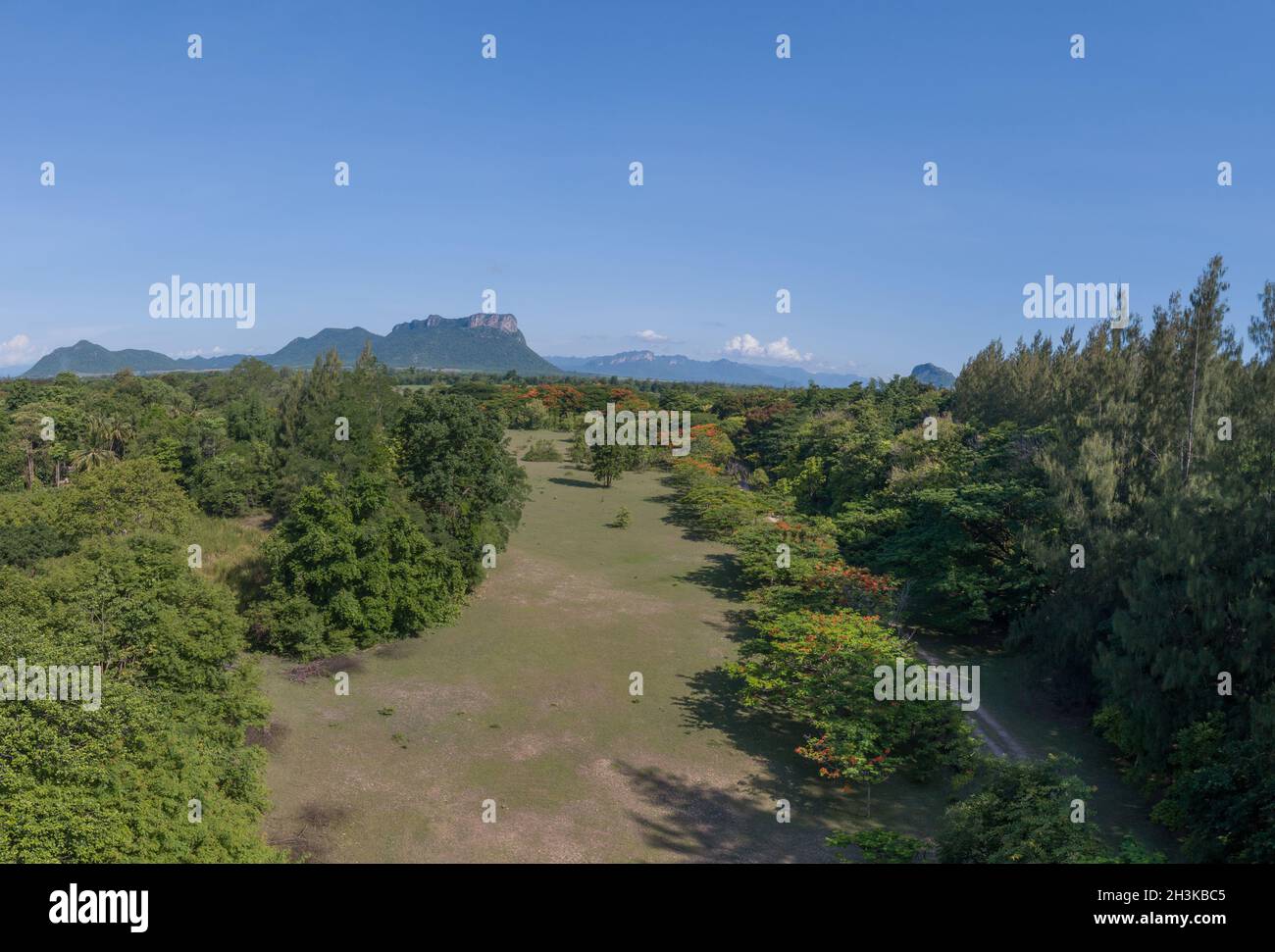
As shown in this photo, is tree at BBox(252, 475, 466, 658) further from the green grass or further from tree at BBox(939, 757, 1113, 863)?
tree at BBox(939, 757, 1113, 863)

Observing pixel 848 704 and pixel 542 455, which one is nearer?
pixel 848 704

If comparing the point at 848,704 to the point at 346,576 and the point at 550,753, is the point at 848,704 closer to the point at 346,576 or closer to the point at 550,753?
the point at 550,753

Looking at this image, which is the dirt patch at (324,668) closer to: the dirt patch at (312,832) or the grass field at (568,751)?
the grass field at (568,751)

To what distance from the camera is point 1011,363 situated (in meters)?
46.7

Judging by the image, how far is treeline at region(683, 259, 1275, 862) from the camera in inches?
543

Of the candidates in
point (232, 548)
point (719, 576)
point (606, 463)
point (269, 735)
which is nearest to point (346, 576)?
point (269, 735)

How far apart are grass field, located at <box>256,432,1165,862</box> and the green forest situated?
101cm

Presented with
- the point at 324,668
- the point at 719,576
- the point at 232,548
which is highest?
the point at 232,548

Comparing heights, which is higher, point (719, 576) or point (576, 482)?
point (576, 482)

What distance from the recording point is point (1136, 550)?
18672mm

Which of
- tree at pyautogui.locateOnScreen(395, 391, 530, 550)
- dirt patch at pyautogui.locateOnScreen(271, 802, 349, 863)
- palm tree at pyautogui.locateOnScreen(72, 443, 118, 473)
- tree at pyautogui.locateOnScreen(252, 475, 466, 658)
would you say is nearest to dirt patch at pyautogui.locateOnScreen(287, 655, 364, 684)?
tree at pyautogui.locateOnScreen(252, 475, 466, 658)

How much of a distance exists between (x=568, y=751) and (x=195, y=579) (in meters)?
9.69
